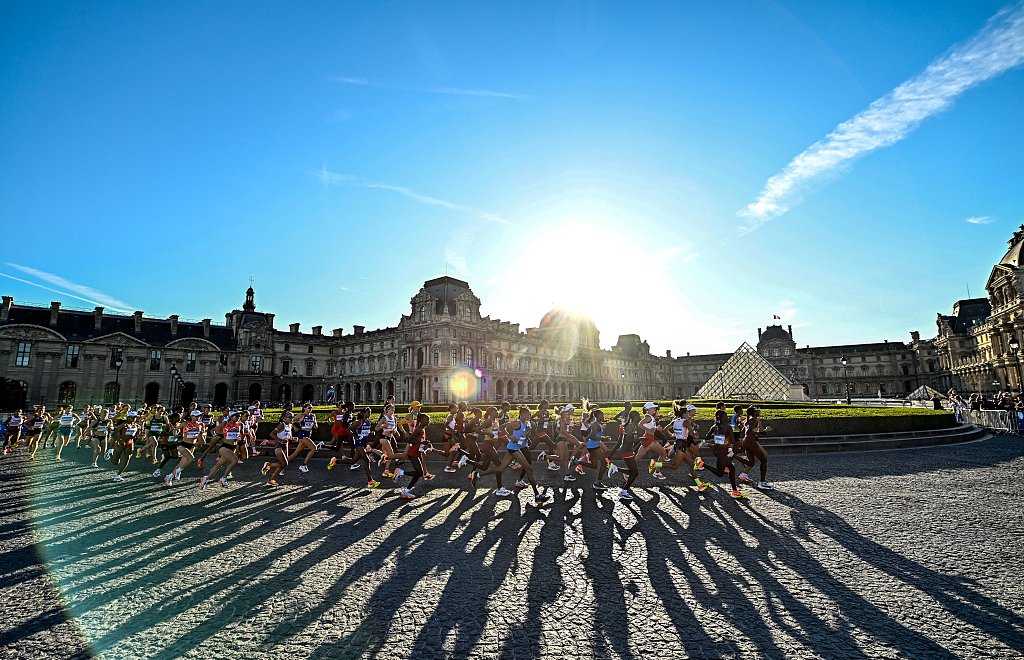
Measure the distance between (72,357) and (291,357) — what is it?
69.4 ft

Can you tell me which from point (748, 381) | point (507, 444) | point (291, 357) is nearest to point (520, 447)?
point (507, 444)

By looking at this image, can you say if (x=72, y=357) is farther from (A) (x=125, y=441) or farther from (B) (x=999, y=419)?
(B) (x=999, y=419)

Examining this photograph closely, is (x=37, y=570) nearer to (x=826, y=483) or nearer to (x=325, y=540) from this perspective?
(x=325, y=540)

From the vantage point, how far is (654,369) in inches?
3898

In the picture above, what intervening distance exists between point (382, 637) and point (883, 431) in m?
20.1

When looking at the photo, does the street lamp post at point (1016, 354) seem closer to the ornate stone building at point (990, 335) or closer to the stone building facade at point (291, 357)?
the ornate stone building at point (990, 335)

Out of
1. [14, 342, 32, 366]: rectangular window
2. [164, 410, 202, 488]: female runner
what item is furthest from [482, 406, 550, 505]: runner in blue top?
[14, 342, 32, 366]: rectangular window

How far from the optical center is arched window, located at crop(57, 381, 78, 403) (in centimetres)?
4922

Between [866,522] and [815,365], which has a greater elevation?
[815,365]

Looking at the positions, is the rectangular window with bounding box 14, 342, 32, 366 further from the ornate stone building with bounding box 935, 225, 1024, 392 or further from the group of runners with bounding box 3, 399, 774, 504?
the ornate stone building with bounding box 935, 225, 1024, 392

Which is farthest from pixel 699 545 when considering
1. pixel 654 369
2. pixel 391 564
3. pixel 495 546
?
pixel 654 369

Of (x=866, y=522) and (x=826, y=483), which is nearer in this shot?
(x=866, y=522)

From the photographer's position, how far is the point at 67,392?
164 feet

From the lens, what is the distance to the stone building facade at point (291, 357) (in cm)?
4928
